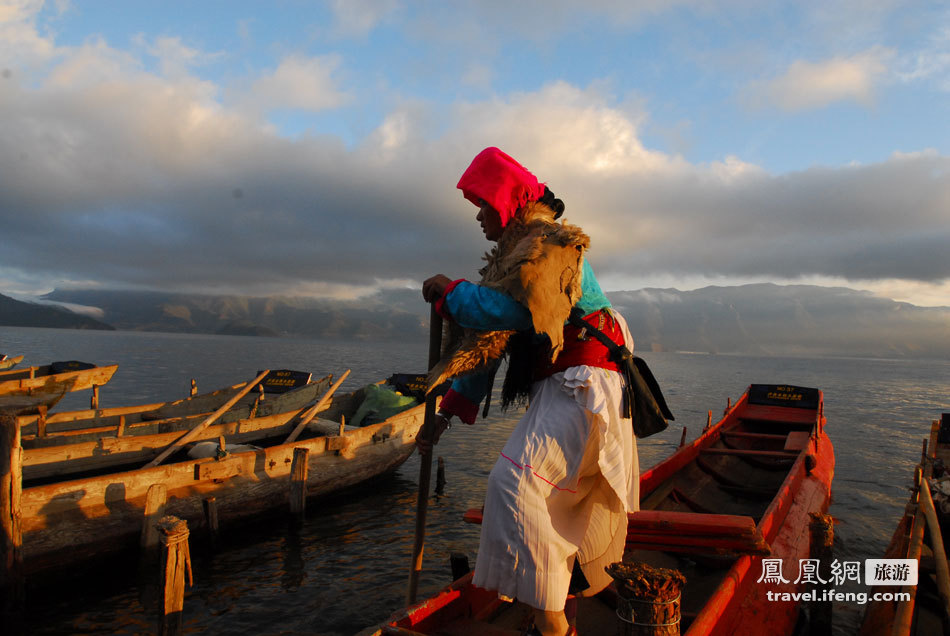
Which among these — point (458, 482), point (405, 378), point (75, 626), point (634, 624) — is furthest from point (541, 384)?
point (405, 378)

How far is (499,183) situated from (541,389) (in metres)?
1.08

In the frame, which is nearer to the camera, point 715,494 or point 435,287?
point 435,287

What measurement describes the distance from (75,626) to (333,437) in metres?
5.00

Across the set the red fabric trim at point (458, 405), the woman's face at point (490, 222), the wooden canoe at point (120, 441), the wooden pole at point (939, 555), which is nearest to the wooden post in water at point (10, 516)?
the wooden canoe at point (120, 441)

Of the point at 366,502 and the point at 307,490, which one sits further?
the point at 366,502

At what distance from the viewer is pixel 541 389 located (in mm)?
2637

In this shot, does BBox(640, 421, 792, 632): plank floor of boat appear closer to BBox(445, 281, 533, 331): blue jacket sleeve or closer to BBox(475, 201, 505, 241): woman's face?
BBox(445, 281, 533, 331): blue jacket sleeve

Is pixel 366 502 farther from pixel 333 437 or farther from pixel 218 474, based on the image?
pixel 218 474

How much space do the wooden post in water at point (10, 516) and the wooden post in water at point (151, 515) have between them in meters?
1.42

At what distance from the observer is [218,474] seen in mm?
8875

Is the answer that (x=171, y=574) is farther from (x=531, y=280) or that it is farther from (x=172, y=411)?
(x=172, y=411)

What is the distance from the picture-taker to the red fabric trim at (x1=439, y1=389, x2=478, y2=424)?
122 inches

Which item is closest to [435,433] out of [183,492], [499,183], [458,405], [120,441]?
[458,405]

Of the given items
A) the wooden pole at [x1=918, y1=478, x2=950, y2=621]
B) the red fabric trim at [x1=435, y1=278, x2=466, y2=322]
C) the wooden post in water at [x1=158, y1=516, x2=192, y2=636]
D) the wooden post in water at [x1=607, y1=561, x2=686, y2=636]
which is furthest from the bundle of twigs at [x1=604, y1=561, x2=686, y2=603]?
the wooden post in water at [x1=158, y1=516, x2=192, y2=636]
